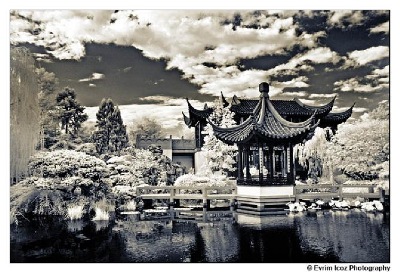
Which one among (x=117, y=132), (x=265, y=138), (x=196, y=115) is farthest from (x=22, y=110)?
(x=265, y=138)

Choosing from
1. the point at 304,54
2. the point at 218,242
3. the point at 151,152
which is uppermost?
the point at 304,54

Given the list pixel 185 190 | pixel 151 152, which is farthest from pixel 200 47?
pixel 185 190

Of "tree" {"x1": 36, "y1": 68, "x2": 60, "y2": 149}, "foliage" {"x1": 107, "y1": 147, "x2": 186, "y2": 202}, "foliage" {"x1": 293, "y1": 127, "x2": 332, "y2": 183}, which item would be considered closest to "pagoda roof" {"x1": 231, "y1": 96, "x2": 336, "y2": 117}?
"foliage" {"x1": 293, "y1": 127, "x2": 332, "y2": 183}

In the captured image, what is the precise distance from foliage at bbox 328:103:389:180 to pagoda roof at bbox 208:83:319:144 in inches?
45.1

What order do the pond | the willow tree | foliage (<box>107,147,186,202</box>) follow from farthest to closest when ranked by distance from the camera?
foliage (<box>107,147,186,202</box>) → the willow tree → the pond

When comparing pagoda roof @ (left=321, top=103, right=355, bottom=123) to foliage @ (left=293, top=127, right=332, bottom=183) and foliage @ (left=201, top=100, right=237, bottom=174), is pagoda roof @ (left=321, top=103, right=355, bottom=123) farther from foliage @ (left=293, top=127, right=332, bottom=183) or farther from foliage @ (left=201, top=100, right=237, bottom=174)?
foliage @ (left=201, top=100, right=237, bottom=174)

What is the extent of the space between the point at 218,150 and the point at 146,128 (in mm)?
2647

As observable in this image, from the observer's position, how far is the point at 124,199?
10250mm

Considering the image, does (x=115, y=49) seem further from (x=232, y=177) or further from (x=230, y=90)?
(x=232, y=177)

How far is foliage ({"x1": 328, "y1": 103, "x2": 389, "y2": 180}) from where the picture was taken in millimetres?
8672

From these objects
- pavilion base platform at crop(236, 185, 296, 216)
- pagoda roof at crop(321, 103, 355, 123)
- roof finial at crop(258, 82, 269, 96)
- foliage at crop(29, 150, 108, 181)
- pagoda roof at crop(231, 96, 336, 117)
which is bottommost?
pavilion base platform at crop(236, 185, 296, 216)

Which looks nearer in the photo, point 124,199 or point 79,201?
point 79,201

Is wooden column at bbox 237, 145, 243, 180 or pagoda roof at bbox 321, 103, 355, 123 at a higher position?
pagoda roof at bbox 321, 103, 355, 123

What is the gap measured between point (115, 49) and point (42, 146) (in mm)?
2738
